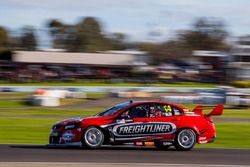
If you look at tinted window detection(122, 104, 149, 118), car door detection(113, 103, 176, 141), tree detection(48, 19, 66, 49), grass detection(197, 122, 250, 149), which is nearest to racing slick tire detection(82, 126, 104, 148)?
car door detection(113, 103, 176, 141)

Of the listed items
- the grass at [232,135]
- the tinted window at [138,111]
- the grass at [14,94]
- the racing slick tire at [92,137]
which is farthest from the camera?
the grass at [14,94]

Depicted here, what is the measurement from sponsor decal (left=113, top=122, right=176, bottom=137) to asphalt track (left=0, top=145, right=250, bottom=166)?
38cm

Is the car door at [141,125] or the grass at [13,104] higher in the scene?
the grass at [13,104]

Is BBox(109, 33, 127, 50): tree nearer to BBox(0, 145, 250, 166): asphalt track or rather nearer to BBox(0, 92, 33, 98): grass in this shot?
BBox(0, 92, 33, 98): grass

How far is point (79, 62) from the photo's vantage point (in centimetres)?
6531

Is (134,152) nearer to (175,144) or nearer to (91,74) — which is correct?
(175,144)

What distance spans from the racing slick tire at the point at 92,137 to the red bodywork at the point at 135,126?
8cm

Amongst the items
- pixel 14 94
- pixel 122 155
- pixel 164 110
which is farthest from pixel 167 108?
pixel 14 94

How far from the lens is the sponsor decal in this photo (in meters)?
12.6

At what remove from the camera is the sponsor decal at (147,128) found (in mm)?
12578

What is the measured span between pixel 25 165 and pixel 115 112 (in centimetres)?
361

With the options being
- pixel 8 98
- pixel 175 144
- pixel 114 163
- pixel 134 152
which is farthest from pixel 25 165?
pixel 8 98

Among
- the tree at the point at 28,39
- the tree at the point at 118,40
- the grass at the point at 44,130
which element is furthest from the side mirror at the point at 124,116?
the tree at the point at 118,40

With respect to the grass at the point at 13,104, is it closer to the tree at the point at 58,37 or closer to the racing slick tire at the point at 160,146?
the racing slick tire at the point at 160,146
